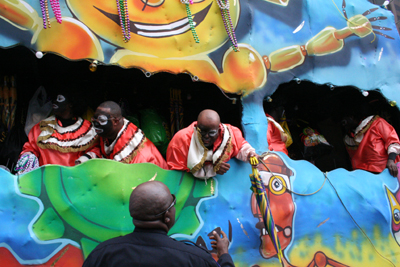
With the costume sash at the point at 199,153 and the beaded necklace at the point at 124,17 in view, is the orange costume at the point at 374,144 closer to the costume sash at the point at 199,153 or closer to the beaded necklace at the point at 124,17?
the costume sash at the point at 199,153

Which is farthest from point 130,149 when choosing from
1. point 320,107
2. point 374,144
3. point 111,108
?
point 320,107

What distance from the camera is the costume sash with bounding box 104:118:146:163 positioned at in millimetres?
3307

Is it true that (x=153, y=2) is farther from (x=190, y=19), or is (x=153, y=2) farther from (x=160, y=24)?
(x=190, y=19)

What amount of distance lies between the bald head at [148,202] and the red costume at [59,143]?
1.83 m

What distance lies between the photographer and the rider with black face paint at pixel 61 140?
3.47 m

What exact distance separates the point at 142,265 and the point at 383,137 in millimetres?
4512

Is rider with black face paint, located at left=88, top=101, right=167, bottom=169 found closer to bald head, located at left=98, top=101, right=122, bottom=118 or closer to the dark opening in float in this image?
bald head, located at left=98, top=101, right=122, bottom=118

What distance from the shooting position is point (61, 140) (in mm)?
3574

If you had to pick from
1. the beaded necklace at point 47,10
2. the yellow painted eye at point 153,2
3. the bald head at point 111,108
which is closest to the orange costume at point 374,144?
the yellow painted eye at point 153,2

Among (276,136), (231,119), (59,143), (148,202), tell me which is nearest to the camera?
(148,202)

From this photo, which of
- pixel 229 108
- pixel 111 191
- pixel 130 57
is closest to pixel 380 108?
pixel 229 108

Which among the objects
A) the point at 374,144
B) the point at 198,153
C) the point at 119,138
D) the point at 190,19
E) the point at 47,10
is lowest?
the point at 119,138

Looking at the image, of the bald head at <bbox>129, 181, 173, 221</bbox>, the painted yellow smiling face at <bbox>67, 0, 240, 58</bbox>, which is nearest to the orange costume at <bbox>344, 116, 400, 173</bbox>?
the painted yellow smiling face at <bbox>67, 0, 240, 58</bbox>

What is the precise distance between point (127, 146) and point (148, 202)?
68.0 inches
